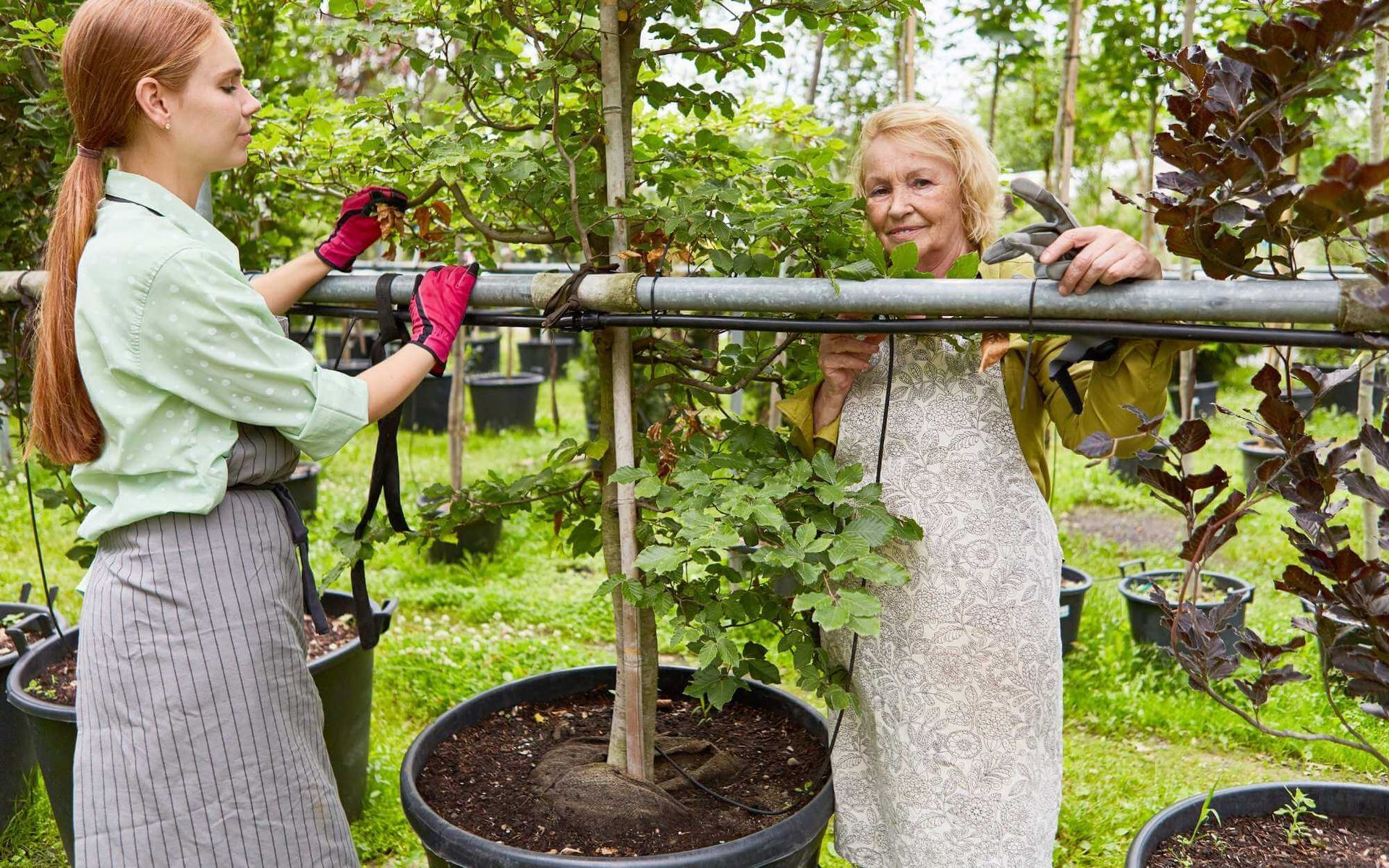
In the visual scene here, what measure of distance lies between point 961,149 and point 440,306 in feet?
2.94

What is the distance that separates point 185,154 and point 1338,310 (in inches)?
60.1

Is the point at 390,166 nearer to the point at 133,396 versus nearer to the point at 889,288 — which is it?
the point at 133,396

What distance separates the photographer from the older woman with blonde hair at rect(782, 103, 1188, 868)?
1.75 m

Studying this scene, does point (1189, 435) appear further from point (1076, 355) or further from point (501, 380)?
point (501, 380)

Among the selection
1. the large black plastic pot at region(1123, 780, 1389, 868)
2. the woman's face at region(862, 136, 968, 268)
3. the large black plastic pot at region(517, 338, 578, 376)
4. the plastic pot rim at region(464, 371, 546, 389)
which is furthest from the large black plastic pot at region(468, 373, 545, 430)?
the large black plastic pot at region(1123, 780, 1389, 868)

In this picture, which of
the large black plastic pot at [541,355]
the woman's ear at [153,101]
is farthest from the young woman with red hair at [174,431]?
the large black plastic pot at [541,355]

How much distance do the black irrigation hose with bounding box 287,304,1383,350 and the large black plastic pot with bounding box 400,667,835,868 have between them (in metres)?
0.82

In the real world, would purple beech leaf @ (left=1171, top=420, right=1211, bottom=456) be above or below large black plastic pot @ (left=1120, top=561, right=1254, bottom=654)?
above

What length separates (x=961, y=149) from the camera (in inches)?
70.7

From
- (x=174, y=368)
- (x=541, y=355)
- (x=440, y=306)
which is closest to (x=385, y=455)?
(x=440, y=306)

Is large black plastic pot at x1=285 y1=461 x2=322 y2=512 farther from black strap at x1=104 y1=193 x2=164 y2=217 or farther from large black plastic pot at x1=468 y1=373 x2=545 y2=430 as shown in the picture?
black strap at x1=104 y1=193 x2=164 y2=217

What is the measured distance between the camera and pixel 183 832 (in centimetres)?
157

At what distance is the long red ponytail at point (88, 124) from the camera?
149 centimetres

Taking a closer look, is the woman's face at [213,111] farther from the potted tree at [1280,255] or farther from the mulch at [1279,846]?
the mulch at [1279,846]
